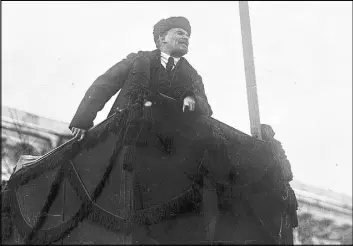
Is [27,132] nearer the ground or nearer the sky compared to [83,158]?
nearer the ground

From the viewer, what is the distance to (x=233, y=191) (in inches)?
161

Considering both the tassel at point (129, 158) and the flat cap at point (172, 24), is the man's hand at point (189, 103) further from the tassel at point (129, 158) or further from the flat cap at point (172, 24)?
the flat cap at point (172, 24)

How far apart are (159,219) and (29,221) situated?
64.0 inches

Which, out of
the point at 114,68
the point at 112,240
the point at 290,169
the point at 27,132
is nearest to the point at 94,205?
the point at 112,240

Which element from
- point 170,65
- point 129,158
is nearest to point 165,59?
point 170,65

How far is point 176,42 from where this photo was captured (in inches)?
182

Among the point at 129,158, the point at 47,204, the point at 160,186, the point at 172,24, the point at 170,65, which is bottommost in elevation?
the point at 47,204

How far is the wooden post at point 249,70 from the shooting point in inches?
184

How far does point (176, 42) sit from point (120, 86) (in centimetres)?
72

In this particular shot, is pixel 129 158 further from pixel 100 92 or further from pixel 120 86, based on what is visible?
pixel 120 86

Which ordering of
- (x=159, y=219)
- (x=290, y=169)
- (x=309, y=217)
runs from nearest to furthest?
(x=159, y=219) → (x=290, y=169) → (x=309, y=217)

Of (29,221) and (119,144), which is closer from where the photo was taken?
(119,144)

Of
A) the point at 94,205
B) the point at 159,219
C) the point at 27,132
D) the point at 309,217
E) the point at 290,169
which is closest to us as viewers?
the point at 159,219

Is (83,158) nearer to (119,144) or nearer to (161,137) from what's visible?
(119,144)
